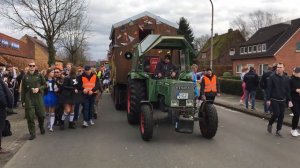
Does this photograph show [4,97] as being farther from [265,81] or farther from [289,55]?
[289,55]

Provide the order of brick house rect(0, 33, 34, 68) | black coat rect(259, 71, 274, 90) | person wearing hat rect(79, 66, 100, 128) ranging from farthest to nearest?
1. brick house rect(0, 33, 34, 68)
2. black coat rect(259, 71, 274, 90)
3. person wearing hat rect(79, 66, 100, 128)

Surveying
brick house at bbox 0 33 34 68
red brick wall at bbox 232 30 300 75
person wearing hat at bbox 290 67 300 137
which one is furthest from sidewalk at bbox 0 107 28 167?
red brick wall at bbox 232 30 300 75

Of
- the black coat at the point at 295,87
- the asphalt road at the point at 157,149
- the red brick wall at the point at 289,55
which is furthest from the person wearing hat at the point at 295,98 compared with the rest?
the red brick wall at the point at 289,55

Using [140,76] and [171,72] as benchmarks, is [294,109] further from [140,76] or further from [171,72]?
[140,76]

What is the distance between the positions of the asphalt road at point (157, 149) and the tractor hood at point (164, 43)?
2.28m

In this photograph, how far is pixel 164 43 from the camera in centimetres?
1229

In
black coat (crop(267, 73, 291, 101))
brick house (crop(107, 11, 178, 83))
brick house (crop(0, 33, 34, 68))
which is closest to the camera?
black coat (crop(267, 73, 291, 101))

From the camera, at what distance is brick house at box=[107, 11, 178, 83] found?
16.8 meters

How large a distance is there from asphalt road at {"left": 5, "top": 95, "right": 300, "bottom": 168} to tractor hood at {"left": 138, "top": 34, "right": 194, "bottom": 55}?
2281 mm

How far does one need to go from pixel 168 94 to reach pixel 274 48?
4367 cm

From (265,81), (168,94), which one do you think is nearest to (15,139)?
(168,94)

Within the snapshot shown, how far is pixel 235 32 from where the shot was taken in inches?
3061

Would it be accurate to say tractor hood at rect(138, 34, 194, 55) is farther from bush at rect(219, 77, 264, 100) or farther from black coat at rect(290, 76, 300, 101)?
bush at rect(219, 77, 264, 100)

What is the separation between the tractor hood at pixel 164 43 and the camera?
1152 cm
